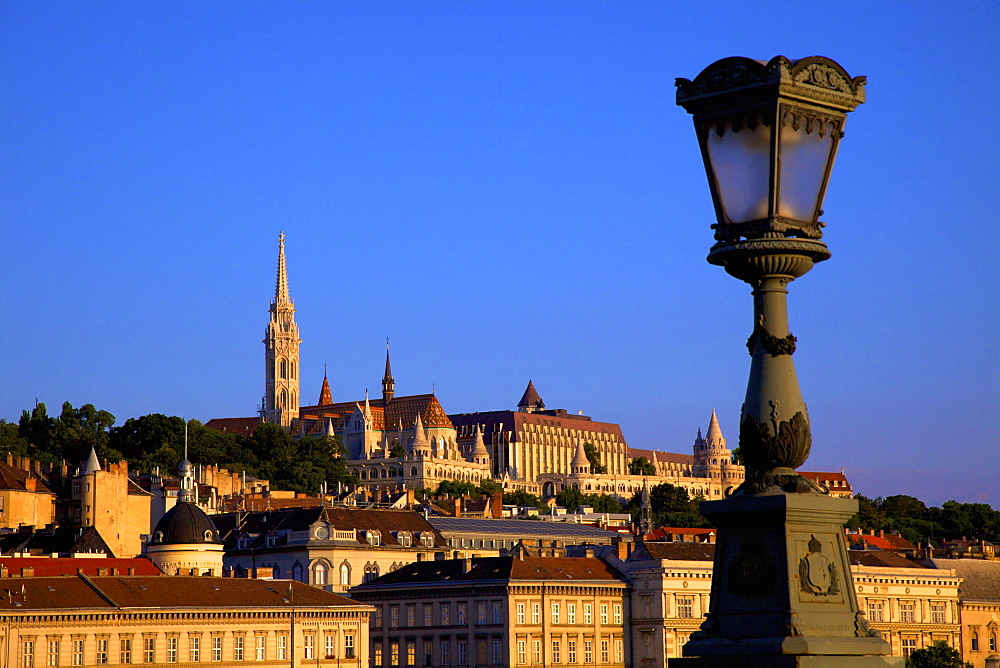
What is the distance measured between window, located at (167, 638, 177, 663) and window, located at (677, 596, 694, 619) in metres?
30.4

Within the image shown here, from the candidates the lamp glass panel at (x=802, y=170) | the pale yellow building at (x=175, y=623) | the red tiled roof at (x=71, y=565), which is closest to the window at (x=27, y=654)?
the pale yellow building at (x=175, y=623)

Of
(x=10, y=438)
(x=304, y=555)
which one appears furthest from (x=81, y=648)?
(x=10, y=438)

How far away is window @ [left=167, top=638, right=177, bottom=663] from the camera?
85.5 meters

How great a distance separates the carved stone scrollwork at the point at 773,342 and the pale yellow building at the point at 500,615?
87.1 metres

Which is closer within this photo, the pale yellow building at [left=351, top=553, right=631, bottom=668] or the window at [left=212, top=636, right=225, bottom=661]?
the window at [left=212, top=636, right=225, bottom=661]

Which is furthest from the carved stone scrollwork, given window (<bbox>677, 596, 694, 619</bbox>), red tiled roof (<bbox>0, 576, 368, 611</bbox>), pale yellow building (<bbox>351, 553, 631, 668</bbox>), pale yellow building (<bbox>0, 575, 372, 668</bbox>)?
window (<bbox>677, 596, 694, 619</bbox>)

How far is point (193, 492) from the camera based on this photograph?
498ft

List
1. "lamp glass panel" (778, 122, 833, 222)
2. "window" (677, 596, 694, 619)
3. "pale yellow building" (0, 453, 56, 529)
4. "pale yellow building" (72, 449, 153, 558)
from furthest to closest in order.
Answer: "pale yellow building" (0, 453, 56, 529), "pale yellow building" (72, 449, 153, 558), "window" (677, 596, 694, 619), "lamp glass panel" (778, 122, 833, 222)

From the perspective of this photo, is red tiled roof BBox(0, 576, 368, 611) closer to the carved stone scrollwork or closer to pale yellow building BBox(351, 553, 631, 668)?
pale yellow building BBox(351, 553, 631, 668)

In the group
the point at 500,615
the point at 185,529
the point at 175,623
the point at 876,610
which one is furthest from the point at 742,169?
the point at 185,529

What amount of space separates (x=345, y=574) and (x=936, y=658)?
37897 millimetres

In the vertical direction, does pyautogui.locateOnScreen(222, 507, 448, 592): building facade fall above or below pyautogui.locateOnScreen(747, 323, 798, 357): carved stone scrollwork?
above

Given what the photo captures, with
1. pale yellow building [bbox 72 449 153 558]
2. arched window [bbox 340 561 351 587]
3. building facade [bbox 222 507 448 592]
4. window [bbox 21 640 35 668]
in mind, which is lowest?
window [bbox 21 640 35 668]

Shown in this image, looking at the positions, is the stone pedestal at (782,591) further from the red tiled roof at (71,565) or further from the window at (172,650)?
the red tiled roof at (71,565)
